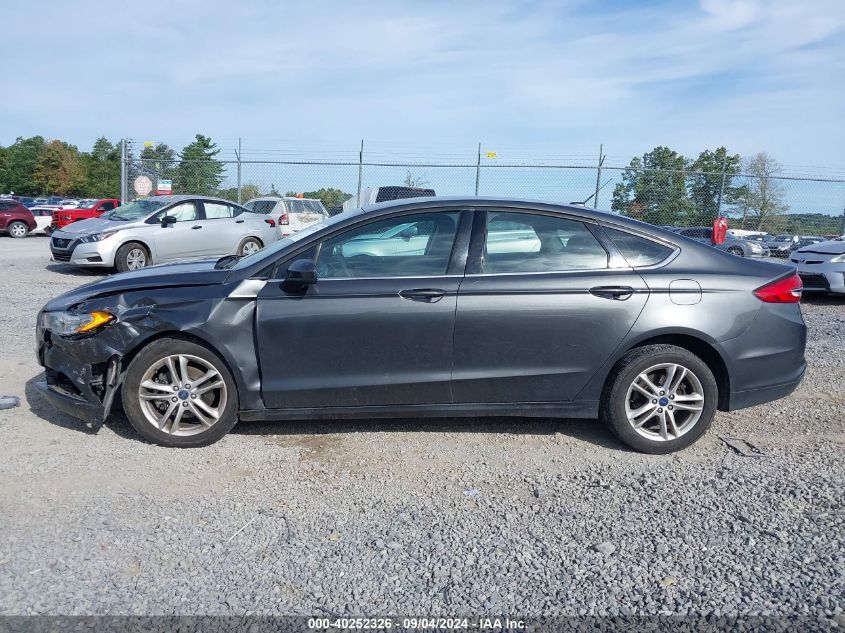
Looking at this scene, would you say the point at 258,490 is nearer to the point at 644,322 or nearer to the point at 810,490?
the point at 644,322

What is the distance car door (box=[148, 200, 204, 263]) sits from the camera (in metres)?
13.0

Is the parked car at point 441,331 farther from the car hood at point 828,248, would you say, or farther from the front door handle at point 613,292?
the car hood at point 828,248

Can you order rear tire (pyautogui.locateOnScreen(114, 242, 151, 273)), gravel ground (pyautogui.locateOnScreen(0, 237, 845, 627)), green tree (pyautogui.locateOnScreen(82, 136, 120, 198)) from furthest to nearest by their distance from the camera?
green tree (pyautogui.locateOnScreen(82, 136, 120, 198)), rear tire (pyautogui.locateOnScreen(114, 242, 151, 273)), gravel ground (pyautogui.locateOnScreen(0, 237, 845, 627))

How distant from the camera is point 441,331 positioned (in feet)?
13.9

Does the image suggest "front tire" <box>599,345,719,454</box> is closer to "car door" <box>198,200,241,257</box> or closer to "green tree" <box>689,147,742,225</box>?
"car door" <box>198,200,241,257</box>

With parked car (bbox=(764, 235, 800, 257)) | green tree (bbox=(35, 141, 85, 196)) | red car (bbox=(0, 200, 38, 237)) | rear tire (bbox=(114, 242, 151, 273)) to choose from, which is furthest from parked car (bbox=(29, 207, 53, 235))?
green tree (bbox=(35, 141, 85, 196))

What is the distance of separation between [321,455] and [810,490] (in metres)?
2.76

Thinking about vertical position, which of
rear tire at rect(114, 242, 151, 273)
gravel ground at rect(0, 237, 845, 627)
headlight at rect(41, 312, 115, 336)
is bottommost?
gravel ground at rect(0, 237, 845, 627)

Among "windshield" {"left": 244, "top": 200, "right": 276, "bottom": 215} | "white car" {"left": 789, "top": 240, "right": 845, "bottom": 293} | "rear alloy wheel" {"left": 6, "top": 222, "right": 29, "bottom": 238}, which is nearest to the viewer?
"white car" {"left": 789, "top": 240, "right": 845, "bottom": 293}

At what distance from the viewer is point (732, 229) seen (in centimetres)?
2267

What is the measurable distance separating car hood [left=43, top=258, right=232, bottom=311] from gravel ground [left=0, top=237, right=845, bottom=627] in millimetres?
855

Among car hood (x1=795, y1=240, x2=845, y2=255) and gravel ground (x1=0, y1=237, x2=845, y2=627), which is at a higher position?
car hood (x1=795, y1=240, x2=845, y2=255)

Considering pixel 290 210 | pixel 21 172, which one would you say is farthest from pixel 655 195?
pixel 21 172

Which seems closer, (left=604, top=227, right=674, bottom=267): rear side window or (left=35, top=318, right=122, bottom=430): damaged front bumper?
(left=35, top=318, right=122, bottom=430): damaged front bumper
